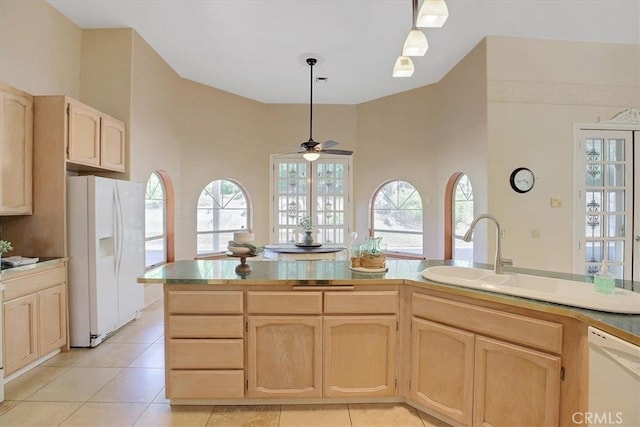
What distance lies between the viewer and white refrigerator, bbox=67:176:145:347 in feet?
9.95

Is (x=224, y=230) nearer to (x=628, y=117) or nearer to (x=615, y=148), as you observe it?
(x=615, y=148)

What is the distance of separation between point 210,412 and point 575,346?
211 centimetres

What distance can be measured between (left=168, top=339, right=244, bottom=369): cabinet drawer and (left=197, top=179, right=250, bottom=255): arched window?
138 inches

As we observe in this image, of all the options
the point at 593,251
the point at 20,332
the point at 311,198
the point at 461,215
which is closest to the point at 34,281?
the point at 20,332

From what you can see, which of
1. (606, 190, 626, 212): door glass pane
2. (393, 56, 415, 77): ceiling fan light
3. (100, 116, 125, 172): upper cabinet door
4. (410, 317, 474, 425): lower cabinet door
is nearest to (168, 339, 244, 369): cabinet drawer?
(410, 317, 474, 425): lower cabinet door

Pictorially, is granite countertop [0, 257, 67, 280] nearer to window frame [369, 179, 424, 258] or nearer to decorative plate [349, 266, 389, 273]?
decorative plate [349, 266, 389, 273]

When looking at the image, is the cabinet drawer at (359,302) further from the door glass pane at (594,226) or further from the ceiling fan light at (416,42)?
the door glass pane at (594,226)

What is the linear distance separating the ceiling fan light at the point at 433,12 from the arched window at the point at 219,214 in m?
4.35

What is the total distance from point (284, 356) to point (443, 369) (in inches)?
38.9

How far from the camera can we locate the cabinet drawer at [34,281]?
2441 millimetres

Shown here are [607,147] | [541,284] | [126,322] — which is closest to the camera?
[541,284]

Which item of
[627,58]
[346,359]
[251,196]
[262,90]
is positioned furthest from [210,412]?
[627,58]

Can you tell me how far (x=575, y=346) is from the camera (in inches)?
59.4

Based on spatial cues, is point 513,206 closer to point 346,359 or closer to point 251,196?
point 346,359
